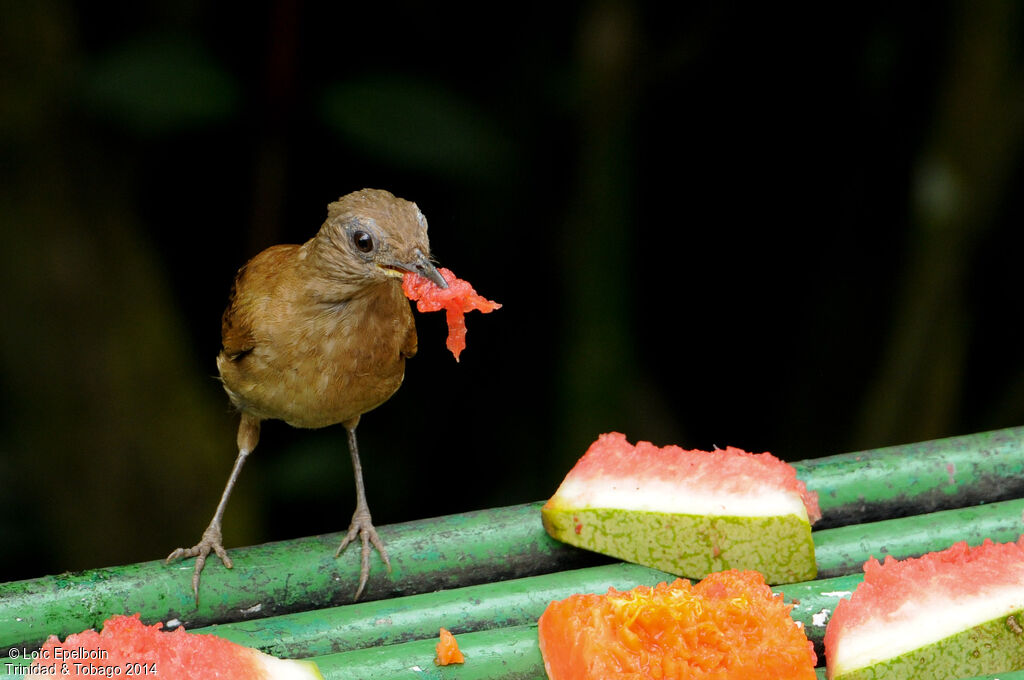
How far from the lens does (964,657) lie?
2.44 metres

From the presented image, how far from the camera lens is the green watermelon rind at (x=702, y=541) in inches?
111

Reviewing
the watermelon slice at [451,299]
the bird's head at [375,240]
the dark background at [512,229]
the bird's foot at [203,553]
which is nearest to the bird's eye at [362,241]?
the bird's head at [375,240]

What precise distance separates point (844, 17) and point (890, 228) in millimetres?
910

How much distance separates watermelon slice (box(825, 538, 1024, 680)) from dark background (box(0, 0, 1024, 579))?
7.14 feet

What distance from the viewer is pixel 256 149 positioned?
14.7 ft

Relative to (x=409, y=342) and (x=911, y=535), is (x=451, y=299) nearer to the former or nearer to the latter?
(x=409, y=342)

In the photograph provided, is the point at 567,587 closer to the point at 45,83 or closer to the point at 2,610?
the point at 2,610

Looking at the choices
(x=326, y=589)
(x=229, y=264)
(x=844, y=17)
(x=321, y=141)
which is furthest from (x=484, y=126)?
(x=326, y=589)

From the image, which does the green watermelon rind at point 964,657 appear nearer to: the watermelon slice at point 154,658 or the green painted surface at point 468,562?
the green painted surface at point 468,562

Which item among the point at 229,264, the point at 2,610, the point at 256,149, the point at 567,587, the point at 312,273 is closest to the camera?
the point at 2,610

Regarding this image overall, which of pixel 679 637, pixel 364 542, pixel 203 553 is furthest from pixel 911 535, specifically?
pixel 203 553

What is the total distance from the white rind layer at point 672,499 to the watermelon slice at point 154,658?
2.71ft

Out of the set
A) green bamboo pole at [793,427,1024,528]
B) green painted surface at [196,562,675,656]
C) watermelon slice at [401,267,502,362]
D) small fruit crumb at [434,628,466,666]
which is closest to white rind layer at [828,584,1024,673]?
green painted surface at [196,562,675,656]

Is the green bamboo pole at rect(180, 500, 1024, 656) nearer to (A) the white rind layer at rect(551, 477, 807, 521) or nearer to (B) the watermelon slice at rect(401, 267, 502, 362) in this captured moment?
(A) the white rind layer at rect(551, 477, 807, 521)
